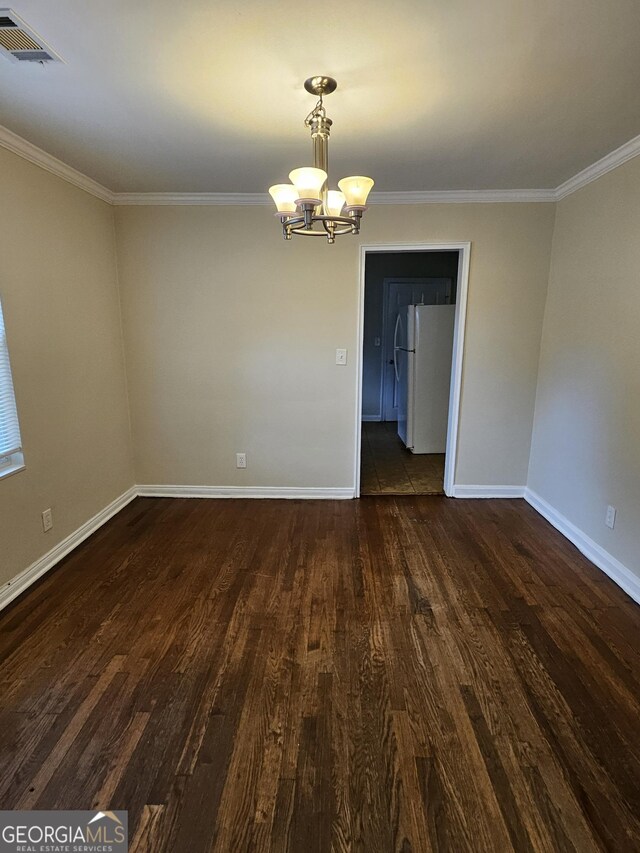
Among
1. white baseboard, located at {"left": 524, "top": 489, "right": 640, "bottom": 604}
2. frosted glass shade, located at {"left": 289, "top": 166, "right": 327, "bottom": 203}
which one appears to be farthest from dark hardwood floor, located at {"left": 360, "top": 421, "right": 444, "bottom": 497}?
frosted glass shade, located at {"left": 289, "top": 166, "right": 327, "bottom": 203}

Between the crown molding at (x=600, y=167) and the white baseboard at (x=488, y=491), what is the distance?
2.30m

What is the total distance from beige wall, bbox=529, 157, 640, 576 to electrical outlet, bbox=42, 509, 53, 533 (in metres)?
3.47

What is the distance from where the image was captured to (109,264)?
10.7ft

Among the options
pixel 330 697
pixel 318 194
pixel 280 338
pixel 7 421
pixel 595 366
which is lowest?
pixel 330 697

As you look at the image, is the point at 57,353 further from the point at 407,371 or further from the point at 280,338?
the point at 407,371

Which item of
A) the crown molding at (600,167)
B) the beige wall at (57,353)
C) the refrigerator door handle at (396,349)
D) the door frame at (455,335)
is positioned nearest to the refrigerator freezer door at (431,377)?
the refrigerator door handle at (396,349)

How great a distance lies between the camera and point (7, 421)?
230 centimetres

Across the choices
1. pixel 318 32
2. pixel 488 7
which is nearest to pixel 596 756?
pixel 488 7

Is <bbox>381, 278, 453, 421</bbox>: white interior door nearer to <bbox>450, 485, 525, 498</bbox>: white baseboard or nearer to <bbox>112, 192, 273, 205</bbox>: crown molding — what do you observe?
<bbox>450, 485, 525, 498</bbox>: white baseboard

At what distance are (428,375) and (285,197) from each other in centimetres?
331

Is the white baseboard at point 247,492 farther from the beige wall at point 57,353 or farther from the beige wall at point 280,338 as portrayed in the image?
the beige wall at point 57,353

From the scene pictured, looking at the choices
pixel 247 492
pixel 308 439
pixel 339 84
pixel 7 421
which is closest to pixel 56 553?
pixel 7 421

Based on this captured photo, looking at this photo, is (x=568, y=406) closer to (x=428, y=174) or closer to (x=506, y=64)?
(x=428, y=174)

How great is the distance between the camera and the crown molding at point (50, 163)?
2211mm
